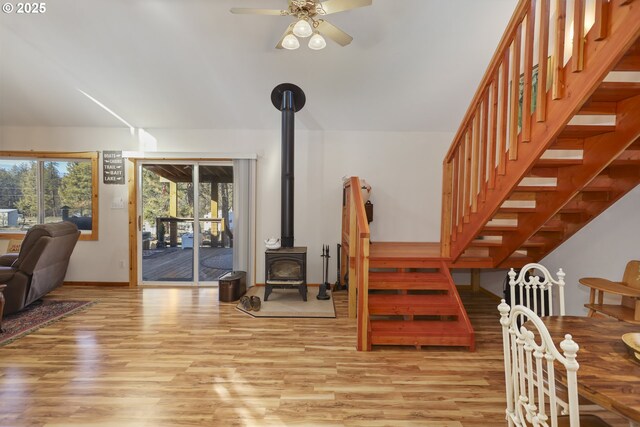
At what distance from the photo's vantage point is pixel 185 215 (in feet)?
16.5

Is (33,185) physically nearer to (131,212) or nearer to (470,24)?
(131,212)

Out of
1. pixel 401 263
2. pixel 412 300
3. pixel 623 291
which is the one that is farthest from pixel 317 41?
pixel 623 291

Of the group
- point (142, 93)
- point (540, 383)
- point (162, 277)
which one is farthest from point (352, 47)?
point (162, 277)

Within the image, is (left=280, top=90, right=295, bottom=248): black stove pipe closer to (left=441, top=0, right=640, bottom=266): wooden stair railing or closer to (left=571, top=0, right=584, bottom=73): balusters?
Result: (left=441, top=0, right=640, bottom=266): wooden stair railing

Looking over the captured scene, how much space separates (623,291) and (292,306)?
3140mm

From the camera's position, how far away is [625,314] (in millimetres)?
2449

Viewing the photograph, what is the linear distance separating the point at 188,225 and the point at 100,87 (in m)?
2.23

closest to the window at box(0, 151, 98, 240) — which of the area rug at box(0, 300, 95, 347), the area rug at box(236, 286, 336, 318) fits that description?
the area rug at box(0, 300, 95, 347)

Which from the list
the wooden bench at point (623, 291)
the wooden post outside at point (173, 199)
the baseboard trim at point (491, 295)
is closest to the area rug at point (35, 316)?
the wooden post outside at point (173, 199)

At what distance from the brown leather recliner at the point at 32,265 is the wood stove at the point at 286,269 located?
8.31 feet

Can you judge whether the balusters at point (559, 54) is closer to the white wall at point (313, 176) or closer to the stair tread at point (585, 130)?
the stair tread at point (585, 130)

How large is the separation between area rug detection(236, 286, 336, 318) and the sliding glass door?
1136 mm

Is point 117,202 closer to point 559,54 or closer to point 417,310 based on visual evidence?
point 417,310

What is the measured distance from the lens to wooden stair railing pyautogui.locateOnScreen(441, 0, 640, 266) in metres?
1.64
